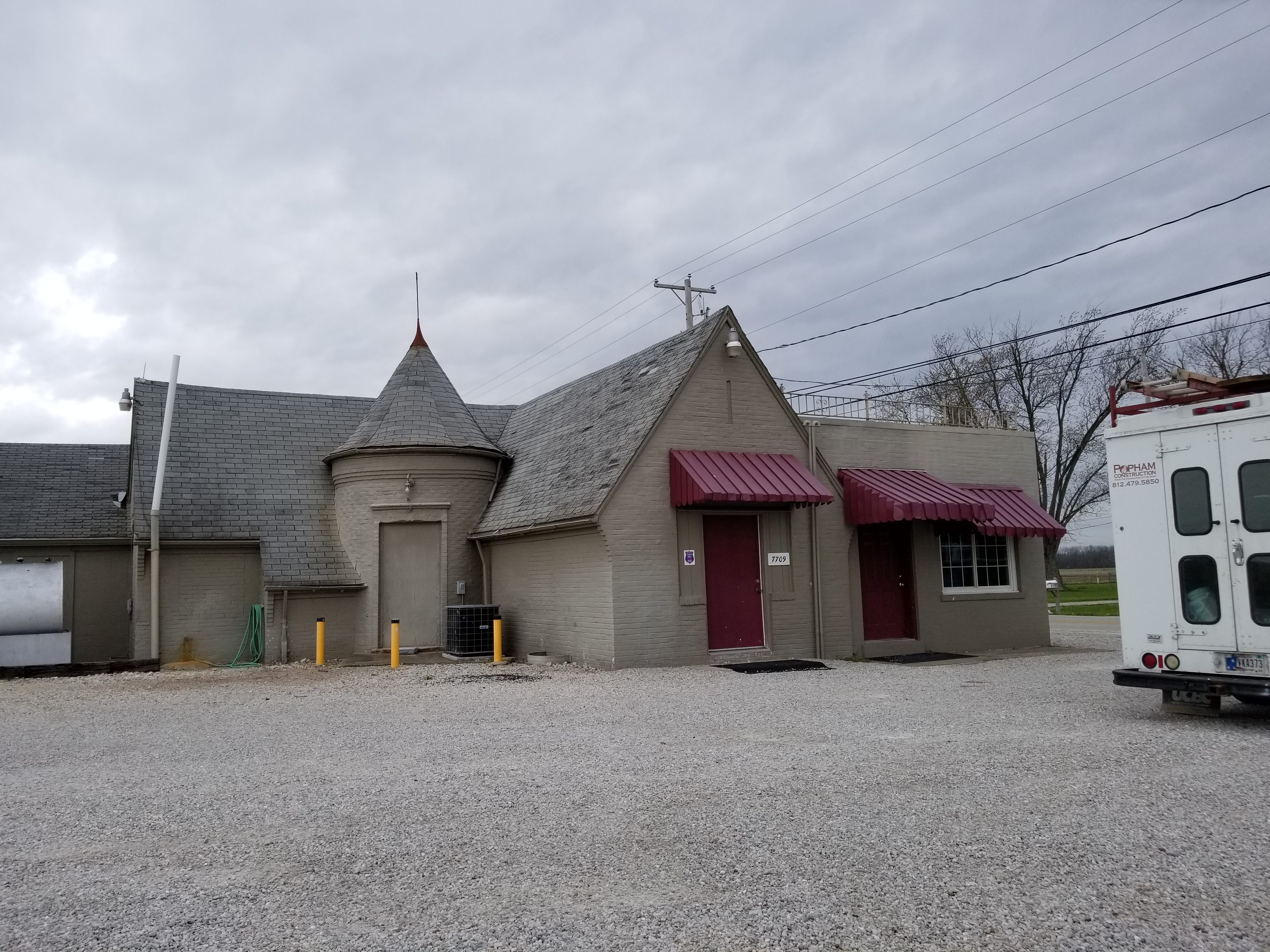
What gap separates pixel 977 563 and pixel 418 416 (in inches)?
467

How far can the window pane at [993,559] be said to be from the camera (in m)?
19.8

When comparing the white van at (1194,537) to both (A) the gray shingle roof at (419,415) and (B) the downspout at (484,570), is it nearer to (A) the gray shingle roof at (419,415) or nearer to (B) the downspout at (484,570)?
(B) the downspout at (484,570)

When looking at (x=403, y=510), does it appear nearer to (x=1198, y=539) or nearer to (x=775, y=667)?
(x=775, y=667)

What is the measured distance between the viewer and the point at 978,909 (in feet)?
15.2

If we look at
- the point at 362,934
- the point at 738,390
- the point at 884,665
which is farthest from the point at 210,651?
the point at 362,934

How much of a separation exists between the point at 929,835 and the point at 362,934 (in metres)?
3.31

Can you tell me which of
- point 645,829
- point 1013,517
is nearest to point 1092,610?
point 1013,517

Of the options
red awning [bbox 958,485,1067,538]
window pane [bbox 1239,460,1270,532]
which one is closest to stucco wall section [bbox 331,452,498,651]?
red awning [bbox 958,485,1067,538]

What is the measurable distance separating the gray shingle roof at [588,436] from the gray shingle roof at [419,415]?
49.6 inches

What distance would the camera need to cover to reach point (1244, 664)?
30.3 ft

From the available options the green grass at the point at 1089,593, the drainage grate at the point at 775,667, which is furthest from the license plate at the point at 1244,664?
the green grass at the point at 1089,593

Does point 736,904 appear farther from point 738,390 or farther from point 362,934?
point 738,390

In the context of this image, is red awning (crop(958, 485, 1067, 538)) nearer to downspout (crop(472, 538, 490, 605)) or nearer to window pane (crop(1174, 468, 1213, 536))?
window pane (crop(1174, 468, 1213, 536))

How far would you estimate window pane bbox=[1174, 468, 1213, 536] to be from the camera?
963 cm
